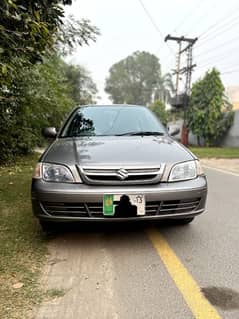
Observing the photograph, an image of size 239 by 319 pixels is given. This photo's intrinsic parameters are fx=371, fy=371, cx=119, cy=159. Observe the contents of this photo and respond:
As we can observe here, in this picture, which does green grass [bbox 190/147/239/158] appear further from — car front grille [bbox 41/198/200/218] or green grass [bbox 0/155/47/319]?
car front grille [bbox 41/198/200/218]

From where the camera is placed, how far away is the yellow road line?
2527mm

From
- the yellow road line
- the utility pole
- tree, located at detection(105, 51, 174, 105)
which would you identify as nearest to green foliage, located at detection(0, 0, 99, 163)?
the yellow road line

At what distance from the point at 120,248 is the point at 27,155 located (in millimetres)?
10708

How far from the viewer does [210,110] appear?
26.8 metres

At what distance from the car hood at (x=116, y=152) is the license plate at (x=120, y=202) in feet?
1.07

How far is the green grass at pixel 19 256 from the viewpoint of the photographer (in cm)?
259

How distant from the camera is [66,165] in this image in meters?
3.59

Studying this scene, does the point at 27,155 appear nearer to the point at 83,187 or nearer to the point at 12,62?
the point at 12,62

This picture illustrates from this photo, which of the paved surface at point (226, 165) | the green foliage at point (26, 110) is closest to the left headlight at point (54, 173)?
the green foliage at point (26, 110)

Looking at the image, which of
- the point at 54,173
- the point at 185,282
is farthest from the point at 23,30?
the point at 185,282

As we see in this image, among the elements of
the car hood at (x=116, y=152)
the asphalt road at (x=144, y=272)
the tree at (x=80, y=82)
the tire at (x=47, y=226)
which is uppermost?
the tree at (x=80, y=82)

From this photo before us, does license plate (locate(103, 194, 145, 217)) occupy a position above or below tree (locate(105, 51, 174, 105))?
below

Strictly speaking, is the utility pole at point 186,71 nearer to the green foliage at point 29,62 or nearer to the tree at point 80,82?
the tree at point 80,82

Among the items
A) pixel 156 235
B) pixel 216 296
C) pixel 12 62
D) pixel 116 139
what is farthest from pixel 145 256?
pixel 12 62
